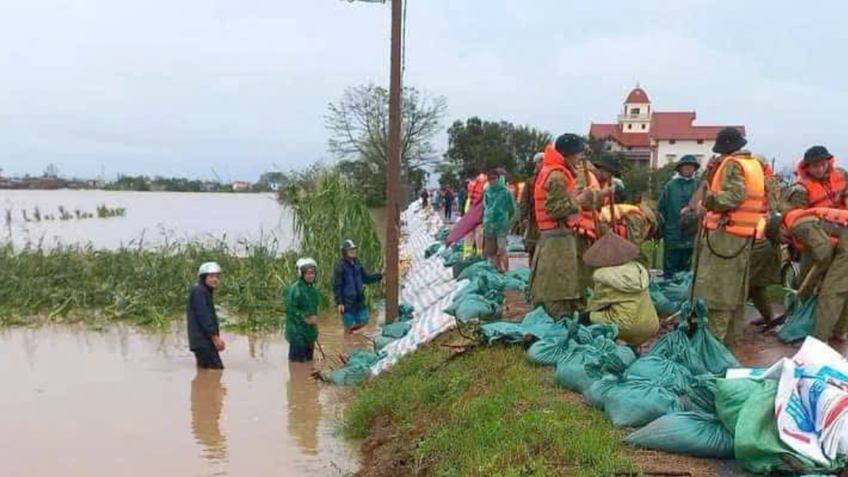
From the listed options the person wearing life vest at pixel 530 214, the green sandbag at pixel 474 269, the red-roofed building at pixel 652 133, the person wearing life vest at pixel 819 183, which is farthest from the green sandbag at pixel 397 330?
the red-roofed building at pixel 652 133

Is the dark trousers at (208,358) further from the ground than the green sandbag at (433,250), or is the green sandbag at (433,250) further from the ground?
the green sandbag at (433,250)

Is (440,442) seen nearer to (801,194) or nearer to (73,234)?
(801,194)

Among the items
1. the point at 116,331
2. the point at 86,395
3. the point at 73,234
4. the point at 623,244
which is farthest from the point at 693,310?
the point at 73,234

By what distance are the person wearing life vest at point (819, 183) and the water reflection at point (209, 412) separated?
4773 millimetres

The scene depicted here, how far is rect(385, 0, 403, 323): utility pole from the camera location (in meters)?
8.29

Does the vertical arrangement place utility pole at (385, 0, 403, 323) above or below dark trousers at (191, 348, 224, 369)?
above

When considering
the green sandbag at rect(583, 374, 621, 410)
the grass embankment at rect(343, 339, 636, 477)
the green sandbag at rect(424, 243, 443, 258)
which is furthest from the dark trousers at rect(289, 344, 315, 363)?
the green sandbag at rect(424, 243, 443, 258)

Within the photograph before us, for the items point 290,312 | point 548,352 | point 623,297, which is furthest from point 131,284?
point 623,297

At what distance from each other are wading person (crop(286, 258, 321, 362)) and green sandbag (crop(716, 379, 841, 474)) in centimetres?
511

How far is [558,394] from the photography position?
441 cm

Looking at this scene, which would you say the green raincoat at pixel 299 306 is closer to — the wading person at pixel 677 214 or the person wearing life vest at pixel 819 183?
the wading person at pixel 677 214

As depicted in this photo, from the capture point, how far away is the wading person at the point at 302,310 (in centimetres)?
779

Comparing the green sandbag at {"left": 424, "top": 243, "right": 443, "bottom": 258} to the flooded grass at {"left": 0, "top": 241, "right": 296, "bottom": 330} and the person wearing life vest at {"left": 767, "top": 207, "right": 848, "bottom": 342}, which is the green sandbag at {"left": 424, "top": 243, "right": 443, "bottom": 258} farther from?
the person wearing life vest at {"left": 767, "top": 207, "right": 848, "bottom": 342}

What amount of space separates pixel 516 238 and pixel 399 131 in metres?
6.92
